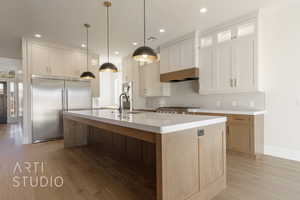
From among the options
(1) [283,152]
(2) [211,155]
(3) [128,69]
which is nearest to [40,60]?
(3) [128,69]

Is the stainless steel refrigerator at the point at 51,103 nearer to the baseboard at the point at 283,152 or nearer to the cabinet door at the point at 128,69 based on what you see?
the cabinet door at the point at 128,69

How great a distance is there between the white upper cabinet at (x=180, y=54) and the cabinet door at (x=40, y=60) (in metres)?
3.27

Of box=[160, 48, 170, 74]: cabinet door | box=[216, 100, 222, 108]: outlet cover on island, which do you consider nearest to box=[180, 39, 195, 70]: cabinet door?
box=[160, 48, 170, 74]: cabinet door

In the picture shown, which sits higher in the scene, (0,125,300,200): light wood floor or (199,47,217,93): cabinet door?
(199,47,217,93): cabinet door

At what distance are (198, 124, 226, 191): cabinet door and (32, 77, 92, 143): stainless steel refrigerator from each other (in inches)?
171

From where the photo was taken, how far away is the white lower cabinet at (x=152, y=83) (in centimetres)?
494

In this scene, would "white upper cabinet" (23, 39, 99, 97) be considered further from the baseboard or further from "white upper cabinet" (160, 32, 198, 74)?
the baseboard

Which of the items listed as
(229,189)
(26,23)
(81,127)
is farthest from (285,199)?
(26,23)

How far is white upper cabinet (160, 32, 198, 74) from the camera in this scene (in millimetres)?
3977

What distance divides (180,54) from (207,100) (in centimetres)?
141

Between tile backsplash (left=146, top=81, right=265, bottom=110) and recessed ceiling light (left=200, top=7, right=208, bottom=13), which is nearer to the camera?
recessed ceiling light (left=200, top=7, right=208, bottom=13)

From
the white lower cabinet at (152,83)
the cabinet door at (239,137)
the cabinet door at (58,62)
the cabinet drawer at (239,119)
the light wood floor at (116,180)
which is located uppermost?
the cabinet door at (58,62)

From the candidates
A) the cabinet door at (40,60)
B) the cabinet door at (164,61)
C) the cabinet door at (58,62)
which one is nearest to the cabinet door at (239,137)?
the cabinet door at (164,61)

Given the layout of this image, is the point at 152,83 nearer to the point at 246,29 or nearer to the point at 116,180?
the point at 246,29
